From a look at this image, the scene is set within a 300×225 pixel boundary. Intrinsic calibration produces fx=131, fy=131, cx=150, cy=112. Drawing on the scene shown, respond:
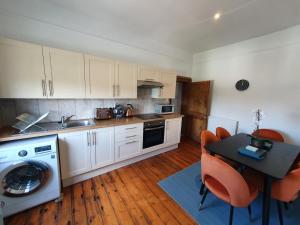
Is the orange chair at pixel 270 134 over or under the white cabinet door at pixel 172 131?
over

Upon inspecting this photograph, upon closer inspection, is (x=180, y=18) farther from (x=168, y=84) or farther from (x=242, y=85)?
(x=242, y=85)

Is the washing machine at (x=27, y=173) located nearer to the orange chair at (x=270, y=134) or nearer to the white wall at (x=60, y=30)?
the white wall at (x=60, y=30)

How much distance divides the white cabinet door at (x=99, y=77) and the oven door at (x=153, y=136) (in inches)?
41.3

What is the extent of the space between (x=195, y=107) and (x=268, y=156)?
8.14 feet

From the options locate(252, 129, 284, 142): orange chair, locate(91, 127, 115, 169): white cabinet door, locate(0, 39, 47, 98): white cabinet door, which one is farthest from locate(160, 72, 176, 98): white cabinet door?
locate(0, 39, 47, 98): white cabinet door

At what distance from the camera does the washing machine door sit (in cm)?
143

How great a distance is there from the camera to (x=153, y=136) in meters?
2.88

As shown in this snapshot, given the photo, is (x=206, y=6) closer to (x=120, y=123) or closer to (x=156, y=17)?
(x=156, y=17)

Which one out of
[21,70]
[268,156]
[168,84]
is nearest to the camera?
[268,156]

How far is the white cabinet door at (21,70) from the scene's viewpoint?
162 cm

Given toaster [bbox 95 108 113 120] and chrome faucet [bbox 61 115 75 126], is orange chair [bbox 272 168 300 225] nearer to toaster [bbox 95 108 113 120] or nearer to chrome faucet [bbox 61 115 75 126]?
toaster [bbox 95 108 113 120]

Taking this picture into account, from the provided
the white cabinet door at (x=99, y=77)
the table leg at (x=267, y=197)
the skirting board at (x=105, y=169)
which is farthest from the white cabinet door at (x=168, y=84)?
the table leg at (x=267, y=197)

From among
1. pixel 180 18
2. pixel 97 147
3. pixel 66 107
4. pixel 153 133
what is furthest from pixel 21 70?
pixel 180 18

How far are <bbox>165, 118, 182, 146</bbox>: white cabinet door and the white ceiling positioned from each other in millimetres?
1961
